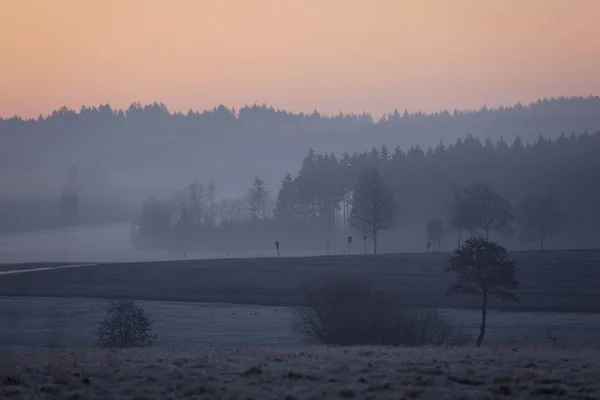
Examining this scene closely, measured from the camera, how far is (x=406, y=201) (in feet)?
436

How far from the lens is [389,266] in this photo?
7569 centimetres

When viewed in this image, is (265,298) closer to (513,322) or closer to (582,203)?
(513,322)

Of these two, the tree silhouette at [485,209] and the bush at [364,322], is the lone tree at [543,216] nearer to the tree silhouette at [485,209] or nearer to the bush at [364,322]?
the tree silhouette at [485,209]

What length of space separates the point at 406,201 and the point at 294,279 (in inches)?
2603

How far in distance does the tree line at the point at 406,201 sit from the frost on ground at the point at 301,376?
83.9 metres

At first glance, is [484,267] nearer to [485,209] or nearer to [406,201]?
[485,209]

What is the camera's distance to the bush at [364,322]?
38219 millimetres

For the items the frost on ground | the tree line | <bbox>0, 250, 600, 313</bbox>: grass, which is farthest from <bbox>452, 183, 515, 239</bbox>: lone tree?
the frost on ground

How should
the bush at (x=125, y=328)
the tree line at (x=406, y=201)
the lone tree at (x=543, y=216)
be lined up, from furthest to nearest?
the tree line at (x=406, y=201), the lone tree at (x=543, y=216), the bush at (x=125, y=328)

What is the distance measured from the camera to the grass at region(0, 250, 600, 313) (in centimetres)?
5856

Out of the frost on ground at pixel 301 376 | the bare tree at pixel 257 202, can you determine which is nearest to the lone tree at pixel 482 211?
the bare tree at pixel 257 202

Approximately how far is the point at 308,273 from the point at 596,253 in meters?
27.4

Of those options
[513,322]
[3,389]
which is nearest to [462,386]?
[3,389]

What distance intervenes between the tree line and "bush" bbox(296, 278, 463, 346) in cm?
6505
